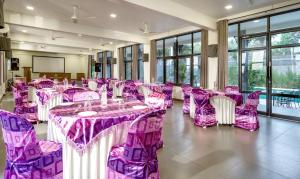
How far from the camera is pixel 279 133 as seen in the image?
183 inches

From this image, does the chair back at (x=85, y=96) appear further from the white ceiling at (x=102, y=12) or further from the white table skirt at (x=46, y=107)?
the white ceiling at (x=102, y=12)

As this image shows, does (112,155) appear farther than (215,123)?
No

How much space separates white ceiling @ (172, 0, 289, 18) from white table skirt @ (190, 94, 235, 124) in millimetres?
2924

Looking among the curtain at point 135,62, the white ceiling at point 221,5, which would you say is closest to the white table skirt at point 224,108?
the white ceiling at point 221,5

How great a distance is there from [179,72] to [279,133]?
5.94m

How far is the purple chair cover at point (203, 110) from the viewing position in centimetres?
513

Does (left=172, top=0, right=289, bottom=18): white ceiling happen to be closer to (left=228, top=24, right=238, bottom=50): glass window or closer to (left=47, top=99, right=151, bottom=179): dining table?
(left=228, top=24, right=238, bottom=50): glass window

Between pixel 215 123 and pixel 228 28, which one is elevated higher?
pixel 228 28

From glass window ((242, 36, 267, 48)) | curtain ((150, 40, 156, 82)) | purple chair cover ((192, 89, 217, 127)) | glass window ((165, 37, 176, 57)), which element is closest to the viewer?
purple chair cover ((192, 89, 217, 127))

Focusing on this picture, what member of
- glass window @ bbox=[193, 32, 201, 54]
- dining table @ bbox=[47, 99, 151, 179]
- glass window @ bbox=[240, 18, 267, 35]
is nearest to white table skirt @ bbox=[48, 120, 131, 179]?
dining table @ bbox=[47, 99, 151, 179]

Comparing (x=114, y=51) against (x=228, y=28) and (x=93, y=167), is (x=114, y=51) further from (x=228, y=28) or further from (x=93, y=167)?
(x=93, y=167)

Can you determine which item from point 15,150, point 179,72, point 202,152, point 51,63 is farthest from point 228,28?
point 51,63

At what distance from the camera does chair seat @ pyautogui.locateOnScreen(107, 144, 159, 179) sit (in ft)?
6.22

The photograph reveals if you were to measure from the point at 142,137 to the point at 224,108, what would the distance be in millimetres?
3907
